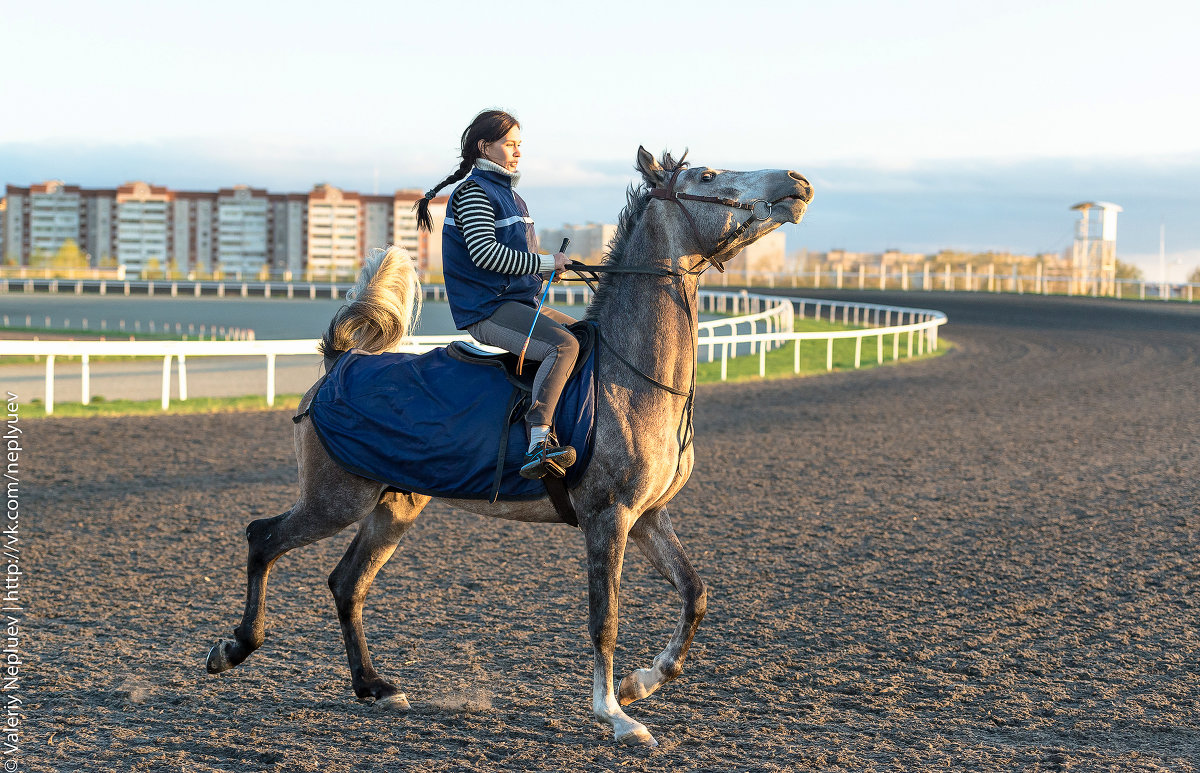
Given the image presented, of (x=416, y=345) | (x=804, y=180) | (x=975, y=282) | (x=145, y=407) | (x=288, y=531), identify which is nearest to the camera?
(x=804, y=180)

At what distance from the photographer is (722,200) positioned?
442 cm

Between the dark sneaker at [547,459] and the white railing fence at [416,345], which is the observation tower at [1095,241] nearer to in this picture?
the white railing fence at [416,345]

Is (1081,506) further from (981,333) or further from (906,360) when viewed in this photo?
(981,333)

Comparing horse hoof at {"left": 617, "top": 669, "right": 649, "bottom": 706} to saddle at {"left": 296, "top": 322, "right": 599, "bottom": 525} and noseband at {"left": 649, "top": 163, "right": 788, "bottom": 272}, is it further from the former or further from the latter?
noseband at {"left": 649, "top": 163, "right": 788, "bottom": 272}

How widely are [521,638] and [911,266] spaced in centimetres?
7175

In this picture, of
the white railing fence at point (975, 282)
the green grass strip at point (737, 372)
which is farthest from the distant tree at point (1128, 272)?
the green grass strip at point (737, 372)

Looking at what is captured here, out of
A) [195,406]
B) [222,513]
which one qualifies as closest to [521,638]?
[222,513]

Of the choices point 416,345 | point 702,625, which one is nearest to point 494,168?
point 702,625

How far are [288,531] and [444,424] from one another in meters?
0.91

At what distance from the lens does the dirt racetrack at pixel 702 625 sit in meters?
4.42

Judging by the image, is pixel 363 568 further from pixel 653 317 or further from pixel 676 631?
pixel 653 317

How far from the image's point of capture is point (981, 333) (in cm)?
3419

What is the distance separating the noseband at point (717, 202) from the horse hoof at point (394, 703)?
2324mm

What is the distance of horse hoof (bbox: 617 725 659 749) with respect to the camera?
439 centimetres
